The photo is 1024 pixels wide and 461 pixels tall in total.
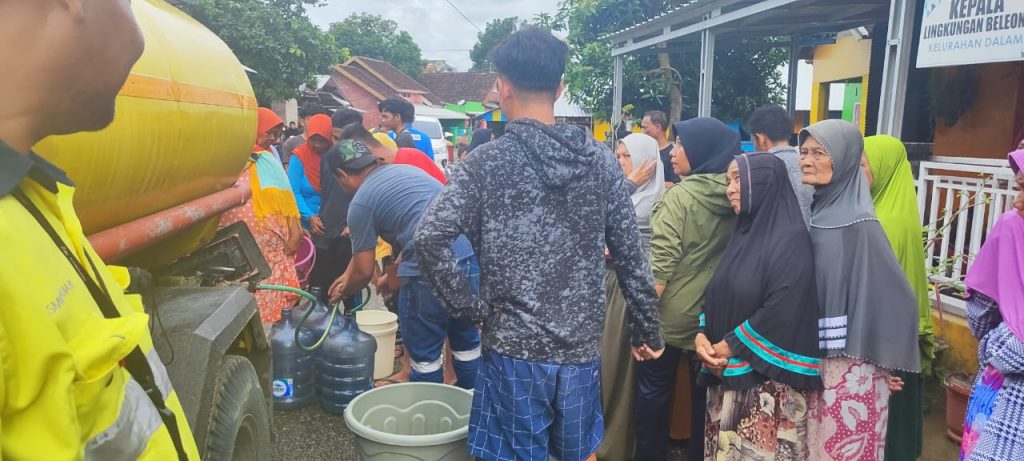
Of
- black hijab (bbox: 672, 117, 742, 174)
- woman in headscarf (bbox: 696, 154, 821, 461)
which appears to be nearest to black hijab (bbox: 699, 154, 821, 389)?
woman in headscarf (bbox: 696, 154, 821, 461)

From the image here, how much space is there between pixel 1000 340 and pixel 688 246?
122 cm

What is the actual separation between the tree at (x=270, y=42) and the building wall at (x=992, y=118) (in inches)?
564

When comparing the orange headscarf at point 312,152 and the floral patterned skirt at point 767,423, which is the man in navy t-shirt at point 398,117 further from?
the floral patterned skirt at point 767,423

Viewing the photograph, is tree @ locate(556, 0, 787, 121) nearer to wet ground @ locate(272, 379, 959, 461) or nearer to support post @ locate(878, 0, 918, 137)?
support post @ locate(878, 0, 918, 137)

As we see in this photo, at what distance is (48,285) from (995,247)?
8.93 ft

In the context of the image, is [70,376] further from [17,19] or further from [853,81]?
[853,81]

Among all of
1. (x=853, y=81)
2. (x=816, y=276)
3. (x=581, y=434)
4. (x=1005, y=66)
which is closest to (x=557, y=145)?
(x=581, y=434)

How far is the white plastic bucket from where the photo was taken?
14.9 feet

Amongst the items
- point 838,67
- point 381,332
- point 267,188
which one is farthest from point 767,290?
point 838,67

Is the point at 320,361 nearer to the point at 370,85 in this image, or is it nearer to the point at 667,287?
the point at 667,287

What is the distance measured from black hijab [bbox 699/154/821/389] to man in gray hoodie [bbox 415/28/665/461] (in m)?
0.67

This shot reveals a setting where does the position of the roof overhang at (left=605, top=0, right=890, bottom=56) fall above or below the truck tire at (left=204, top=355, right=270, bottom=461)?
above

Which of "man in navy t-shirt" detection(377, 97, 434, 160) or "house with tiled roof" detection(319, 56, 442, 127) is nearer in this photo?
"man in navy t-shirt" detection(377, 97, 434, 160)

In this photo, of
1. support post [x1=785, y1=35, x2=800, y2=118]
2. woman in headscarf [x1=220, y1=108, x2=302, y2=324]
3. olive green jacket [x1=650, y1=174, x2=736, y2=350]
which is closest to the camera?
olive green jacket [x1=650, y1=174, x2=736, y2=350]
